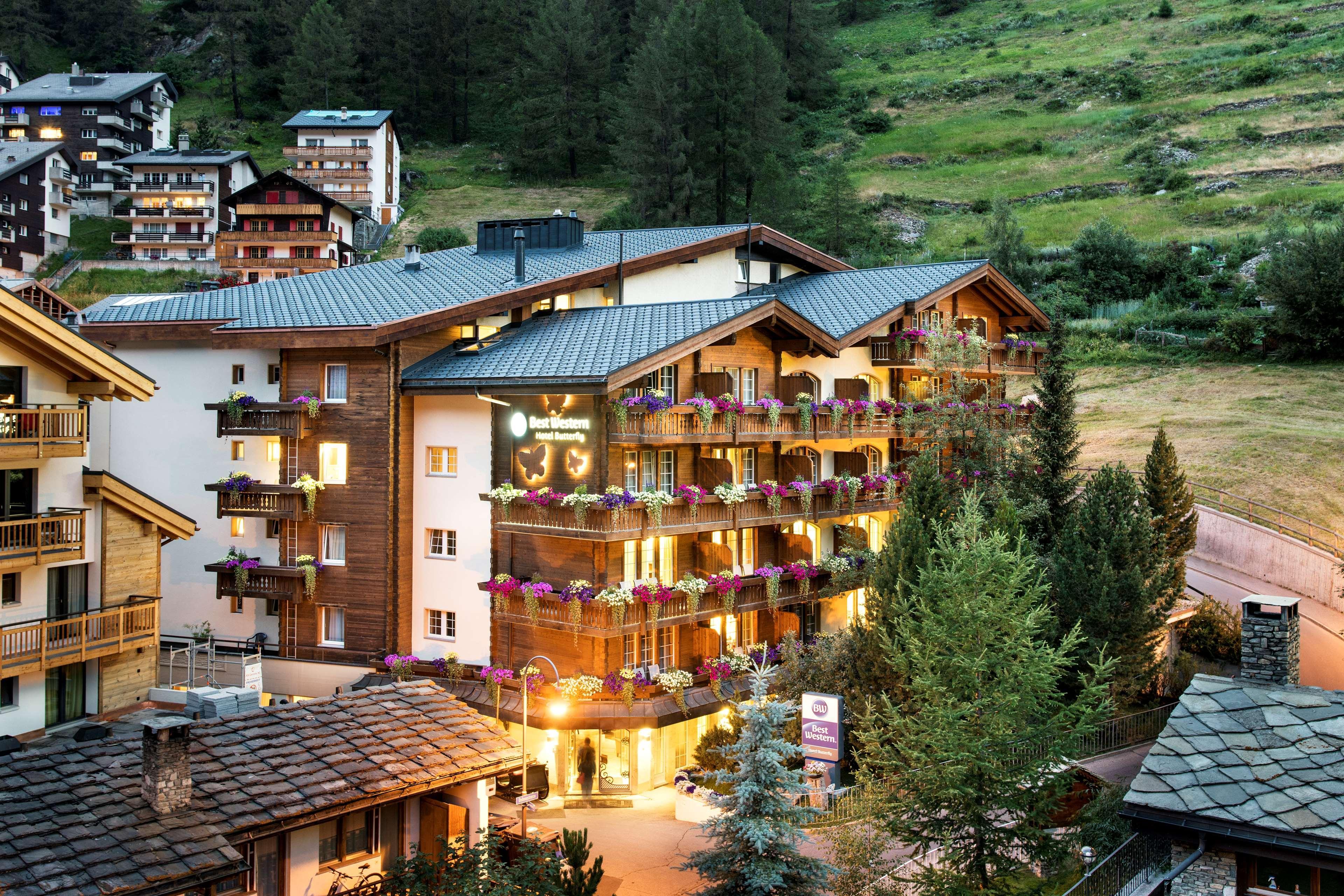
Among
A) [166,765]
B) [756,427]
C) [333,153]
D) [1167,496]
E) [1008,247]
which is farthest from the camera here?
[333,153]

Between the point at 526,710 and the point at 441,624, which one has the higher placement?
the point at 441,624

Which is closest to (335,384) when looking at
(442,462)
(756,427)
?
(442,462)

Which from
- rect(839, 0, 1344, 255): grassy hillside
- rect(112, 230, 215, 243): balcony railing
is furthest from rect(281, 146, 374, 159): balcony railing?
rect(839, 0, 1344, 255): grassy hillside

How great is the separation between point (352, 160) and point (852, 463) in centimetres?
7273

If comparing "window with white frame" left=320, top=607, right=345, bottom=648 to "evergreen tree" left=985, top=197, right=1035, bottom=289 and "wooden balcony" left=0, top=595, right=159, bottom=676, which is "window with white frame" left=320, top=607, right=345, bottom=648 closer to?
"wooden balcony" left=0, top=595, right=159, bottom=676

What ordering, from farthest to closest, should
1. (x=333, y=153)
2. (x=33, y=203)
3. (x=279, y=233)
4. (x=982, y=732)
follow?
(x=333, y=153) → (x=33, y=203) → (x=279, y=233) → (x=982, y=732)

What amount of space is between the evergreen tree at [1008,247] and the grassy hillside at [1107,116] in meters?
4.30

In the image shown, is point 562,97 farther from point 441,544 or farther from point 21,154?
point 441,544

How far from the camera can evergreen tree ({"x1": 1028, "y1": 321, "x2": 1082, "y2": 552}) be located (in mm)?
31500

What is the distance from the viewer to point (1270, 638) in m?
18.6

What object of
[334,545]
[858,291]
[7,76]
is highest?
[7,76]

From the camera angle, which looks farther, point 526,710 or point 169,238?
point 169,238

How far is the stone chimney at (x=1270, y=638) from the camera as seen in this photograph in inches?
727

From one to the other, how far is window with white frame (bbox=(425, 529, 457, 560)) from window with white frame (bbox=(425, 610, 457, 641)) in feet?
4.73
